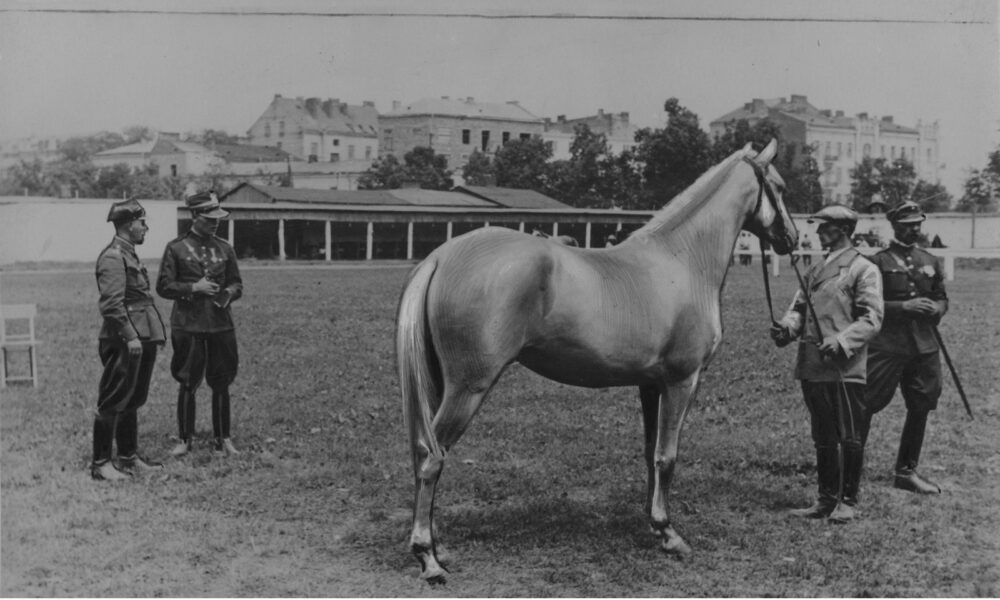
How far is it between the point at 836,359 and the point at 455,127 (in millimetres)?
9972

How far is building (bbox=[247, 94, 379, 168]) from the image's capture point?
19594 mm

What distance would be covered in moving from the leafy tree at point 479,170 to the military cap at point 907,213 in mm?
9631

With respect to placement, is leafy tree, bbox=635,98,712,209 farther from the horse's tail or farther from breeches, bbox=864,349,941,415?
the horse's tail

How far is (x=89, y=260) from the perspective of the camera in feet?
69.9

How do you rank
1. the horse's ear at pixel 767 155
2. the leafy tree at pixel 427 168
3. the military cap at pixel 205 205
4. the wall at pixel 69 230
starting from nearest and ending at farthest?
the horse's ear at pixel 767 155 → the military cap at pixel 205 205 → the leafy tree at pixel 427 168 → the wall at pixel 69 230

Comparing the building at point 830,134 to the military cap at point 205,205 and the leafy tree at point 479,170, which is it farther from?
the military cap at point 205,205

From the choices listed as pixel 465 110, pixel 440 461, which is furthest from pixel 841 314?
pixel 465 110

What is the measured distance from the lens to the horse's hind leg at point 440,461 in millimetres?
4465

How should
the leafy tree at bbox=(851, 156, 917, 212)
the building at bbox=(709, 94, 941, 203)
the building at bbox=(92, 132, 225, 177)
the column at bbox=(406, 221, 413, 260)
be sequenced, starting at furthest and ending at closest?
the leafy tree at bbox=(851, 156, 917, 212), the building at bbox=(709, 94, 941, 203), the building at bbox=(92, 132, 225, 177), the column at bbox=(406, 221, 413, 260)

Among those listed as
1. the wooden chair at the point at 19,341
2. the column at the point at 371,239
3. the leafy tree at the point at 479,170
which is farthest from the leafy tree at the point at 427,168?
the wooden chair at the point at 19,341

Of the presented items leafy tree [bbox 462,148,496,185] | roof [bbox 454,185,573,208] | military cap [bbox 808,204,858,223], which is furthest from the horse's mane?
leafy tree [bbox 462,148,496,185]

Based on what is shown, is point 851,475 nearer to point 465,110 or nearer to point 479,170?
point 465,110

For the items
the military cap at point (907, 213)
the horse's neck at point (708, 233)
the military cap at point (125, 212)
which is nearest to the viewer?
the horse's neck at point (708, 233)

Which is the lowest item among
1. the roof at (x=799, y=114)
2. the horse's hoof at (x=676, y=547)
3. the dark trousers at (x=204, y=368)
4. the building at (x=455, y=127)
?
the horse's hoof at (x=676, y=547)
